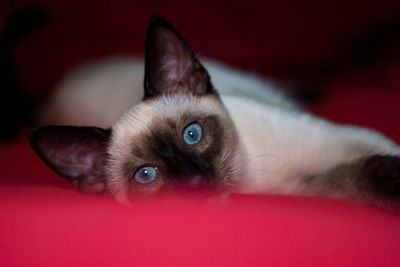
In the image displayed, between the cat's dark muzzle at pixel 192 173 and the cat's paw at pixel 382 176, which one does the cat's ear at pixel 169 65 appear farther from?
the cat's paw at pixel 382 176

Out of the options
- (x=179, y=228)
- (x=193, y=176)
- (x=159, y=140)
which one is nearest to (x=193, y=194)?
(x=193, y=176)

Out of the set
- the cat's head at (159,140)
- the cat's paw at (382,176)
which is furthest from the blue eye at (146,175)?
the cat's paw at (382,176)

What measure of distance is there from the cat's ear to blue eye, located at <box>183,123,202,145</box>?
22cm

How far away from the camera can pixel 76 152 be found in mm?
1410

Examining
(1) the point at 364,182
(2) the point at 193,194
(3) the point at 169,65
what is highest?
(3) the point at 169,65

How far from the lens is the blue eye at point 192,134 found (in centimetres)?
140

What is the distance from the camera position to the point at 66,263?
97cm

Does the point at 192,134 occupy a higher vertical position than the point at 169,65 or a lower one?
lower

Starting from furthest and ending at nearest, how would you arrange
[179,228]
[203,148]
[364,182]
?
1. [203,148]
2. [364,182]
3. [179,228]

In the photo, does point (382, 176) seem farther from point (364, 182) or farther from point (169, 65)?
point (169, 65)

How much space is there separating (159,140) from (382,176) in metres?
0.69

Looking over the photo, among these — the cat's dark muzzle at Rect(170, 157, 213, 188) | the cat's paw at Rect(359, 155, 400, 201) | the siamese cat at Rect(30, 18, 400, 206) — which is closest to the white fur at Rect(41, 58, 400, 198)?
the siamese cat at Rect(30, 18, 400, 206)

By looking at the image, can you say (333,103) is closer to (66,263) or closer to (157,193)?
(157,193)

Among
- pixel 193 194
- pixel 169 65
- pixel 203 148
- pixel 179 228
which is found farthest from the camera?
pixel 169 65
